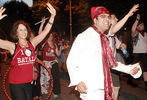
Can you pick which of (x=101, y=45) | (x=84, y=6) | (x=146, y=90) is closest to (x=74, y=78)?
(x=101, y=45)

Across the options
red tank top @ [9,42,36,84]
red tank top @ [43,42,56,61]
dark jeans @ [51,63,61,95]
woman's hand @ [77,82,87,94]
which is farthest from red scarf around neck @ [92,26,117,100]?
dark jeans @ [51,63,61,95]

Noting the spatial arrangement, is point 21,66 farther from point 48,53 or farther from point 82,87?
point 48,53

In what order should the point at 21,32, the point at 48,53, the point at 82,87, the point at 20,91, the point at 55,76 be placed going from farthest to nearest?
the point at 55,76 → the point at 48,53 → the point at 21,32 → the point at 20,91 → the point at 82,87

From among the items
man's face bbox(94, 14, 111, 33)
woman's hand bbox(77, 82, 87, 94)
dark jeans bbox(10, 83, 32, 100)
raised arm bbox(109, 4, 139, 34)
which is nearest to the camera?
woman's hand bbox(77, 82, 87, 94)

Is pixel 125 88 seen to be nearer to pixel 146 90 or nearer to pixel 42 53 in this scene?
pixel 146 90

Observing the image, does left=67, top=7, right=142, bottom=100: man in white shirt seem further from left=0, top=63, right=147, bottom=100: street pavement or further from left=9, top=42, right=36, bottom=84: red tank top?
left=0, top=63, right=147, bottom=100: street pavement

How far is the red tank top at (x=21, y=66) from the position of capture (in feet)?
11.4

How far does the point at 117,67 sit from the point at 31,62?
5.18 feet

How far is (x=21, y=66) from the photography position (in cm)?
348

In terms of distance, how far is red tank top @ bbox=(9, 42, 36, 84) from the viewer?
3470 mm

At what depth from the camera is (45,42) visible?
621cm

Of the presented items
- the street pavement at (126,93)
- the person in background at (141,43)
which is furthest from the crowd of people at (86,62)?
the person in background at (141,43)

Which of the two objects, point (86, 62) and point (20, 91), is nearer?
point (86, 62)

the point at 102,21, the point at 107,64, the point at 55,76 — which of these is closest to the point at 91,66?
the point at 107,64
